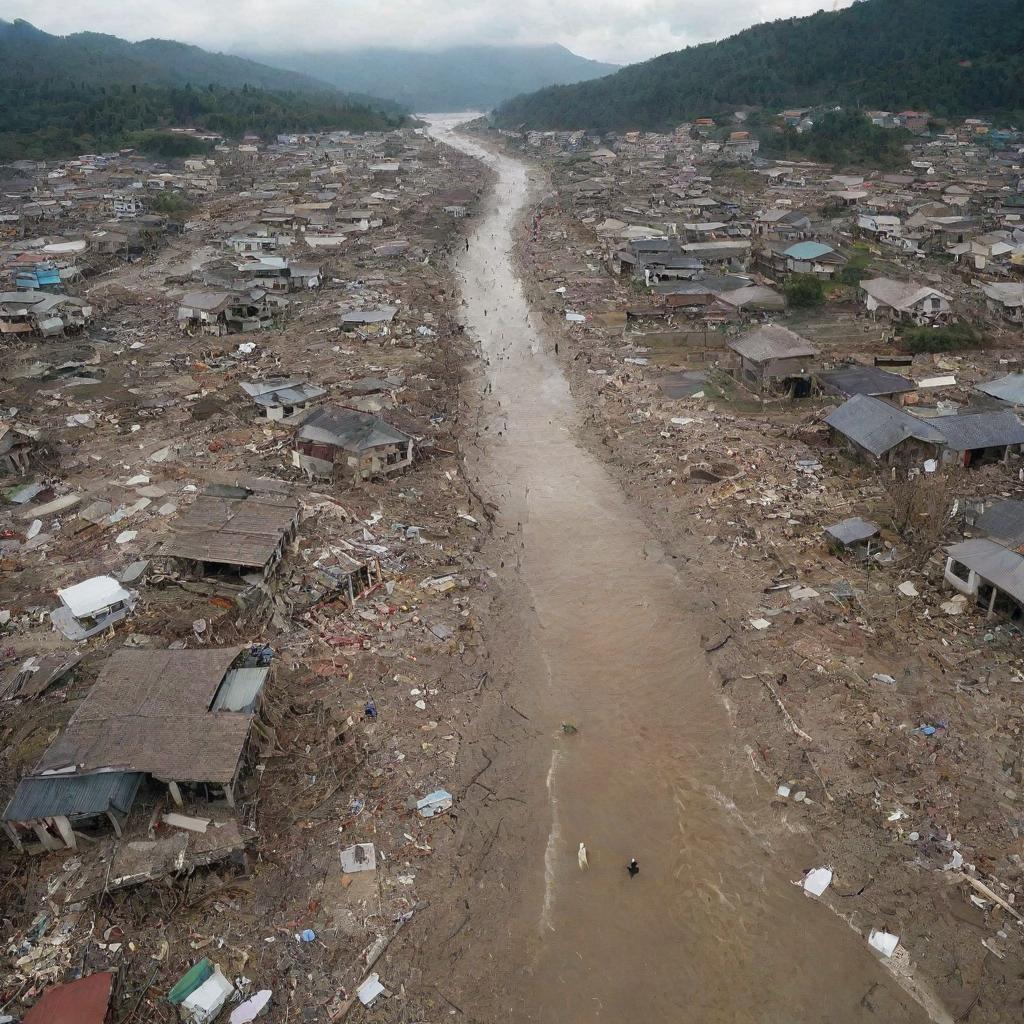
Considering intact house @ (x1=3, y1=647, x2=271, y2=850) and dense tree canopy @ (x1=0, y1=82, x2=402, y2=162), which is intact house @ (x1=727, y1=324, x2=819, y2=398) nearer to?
intact house @ (x1=3, y1=647, x2=271, y2=850)

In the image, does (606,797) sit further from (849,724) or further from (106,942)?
(106,942)

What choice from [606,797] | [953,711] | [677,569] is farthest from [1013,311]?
[606,797]

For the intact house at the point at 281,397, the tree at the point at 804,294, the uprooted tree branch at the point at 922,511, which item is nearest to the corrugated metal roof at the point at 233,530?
the intact house at the point at 281,397

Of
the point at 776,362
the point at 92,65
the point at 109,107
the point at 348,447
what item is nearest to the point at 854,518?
the point at 776,362

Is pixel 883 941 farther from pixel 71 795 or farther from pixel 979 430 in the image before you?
pixel 979 430

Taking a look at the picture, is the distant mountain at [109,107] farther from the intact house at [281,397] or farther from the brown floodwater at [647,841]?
the brown floodwater at [647,841]

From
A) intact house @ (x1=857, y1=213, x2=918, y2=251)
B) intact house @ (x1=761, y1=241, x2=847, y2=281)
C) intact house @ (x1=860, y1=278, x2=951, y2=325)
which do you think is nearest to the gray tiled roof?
intact house @ (x1=860, y1=278, x2=951, y2=325)

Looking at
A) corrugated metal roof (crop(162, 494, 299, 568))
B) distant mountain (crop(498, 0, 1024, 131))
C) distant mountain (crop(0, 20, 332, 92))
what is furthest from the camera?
distant mountain (crop(0, 20, 332, 92))
